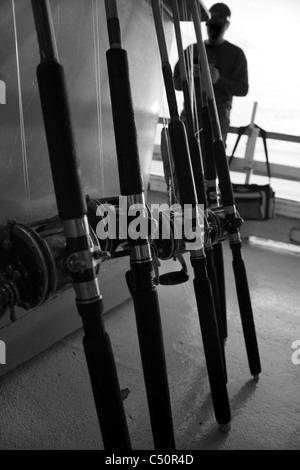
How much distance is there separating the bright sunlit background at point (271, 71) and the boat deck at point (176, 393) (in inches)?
68.2

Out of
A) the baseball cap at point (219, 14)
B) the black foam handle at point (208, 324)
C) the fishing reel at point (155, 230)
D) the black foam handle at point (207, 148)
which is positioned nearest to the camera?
the fishing reel at point (155, 230)

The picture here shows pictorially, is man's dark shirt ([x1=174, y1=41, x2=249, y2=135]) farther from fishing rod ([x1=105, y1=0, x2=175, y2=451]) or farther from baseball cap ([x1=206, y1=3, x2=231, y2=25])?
fishing rod ([x1=105, y1=0, x2=175, y2=451])

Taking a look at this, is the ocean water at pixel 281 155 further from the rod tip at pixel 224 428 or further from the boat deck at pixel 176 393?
the rod tip at pixel 224 428

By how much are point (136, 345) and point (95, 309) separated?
825mm

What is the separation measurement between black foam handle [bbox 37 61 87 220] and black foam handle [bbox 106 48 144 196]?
0.36 feet

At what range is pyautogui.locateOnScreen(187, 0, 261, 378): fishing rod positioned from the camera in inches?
43.4

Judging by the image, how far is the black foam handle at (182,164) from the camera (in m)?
0.90

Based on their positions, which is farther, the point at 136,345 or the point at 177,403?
the point at 136,345

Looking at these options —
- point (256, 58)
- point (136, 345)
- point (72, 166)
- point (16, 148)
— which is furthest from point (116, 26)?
point (256, 58)

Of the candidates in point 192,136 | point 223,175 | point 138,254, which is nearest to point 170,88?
point 192,136

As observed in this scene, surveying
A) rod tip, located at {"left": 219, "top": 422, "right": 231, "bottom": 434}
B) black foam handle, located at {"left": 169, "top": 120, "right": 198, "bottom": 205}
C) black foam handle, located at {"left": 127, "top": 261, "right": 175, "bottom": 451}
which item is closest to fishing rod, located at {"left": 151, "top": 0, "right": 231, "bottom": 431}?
black foam handle, located at {"left": 169, "top": 120, "right": 198, "bottom": 205}

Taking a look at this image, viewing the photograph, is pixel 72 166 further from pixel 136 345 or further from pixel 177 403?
pixel 136 345

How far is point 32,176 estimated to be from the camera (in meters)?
1.02

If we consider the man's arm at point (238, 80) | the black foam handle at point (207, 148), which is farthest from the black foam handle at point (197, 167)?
the man's arm at point (238, 80)
